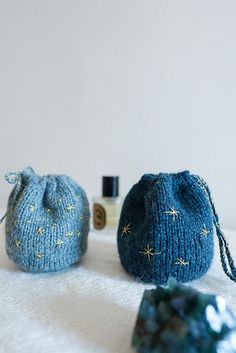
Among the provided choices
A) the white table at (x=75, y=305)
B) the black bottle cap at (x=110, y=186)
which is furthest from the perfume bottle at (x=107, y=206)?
A: the white table at (x=75, y=305)

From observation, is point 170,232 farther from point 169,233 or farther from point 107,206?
point 107,206

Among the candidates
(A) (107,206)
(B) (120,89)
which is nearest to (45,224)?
(A) (107,206)

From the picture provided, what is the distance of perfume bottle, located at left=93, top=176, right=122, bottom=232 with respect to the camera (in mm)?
535

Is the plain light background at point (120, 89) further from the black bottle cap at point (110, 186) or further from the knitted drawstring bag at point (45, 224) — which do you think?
the knitted drawstring bag at point (45, 224)

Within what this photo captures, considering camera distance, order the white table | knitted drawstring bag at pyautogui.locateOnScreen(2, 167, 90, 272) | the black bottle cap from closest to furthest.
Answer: the white table → knitted drawstring bag at pyautogui.locateOnScreen(2, 167, 90, 272) → the black bottle cap

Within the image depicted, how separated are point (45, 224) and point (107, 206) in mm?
205

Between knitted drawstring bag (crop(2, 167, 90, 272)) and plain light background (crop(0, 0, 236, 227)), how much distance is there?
0.97 feet

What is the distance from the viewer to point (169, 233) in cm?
33

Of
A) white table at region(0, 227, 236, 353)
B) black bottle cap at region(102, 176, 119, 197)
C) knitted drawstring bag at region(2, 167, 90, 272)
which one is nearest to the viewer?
white table at region(0, 227, 236, 353)

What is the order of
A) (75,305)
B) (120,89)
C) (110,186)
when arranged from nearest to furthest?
(75,305) < (110,186) < (120,89)

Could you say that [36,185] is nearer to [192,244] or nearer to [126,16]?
[192,244]

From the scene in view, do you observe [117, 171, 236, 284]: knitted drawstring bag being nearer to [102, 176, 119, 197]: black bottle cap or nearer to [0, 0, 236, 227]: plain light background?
[102, 176, 119, 197]: black bottle cap

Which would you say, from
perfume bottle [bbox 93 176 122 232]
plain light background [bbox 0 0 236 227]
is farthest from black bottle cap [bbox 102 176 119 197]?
plain light background [bbox 0 0 236 227]

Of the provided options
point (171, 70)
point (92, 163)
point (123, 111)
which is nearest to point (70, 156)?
point (92, 163)
